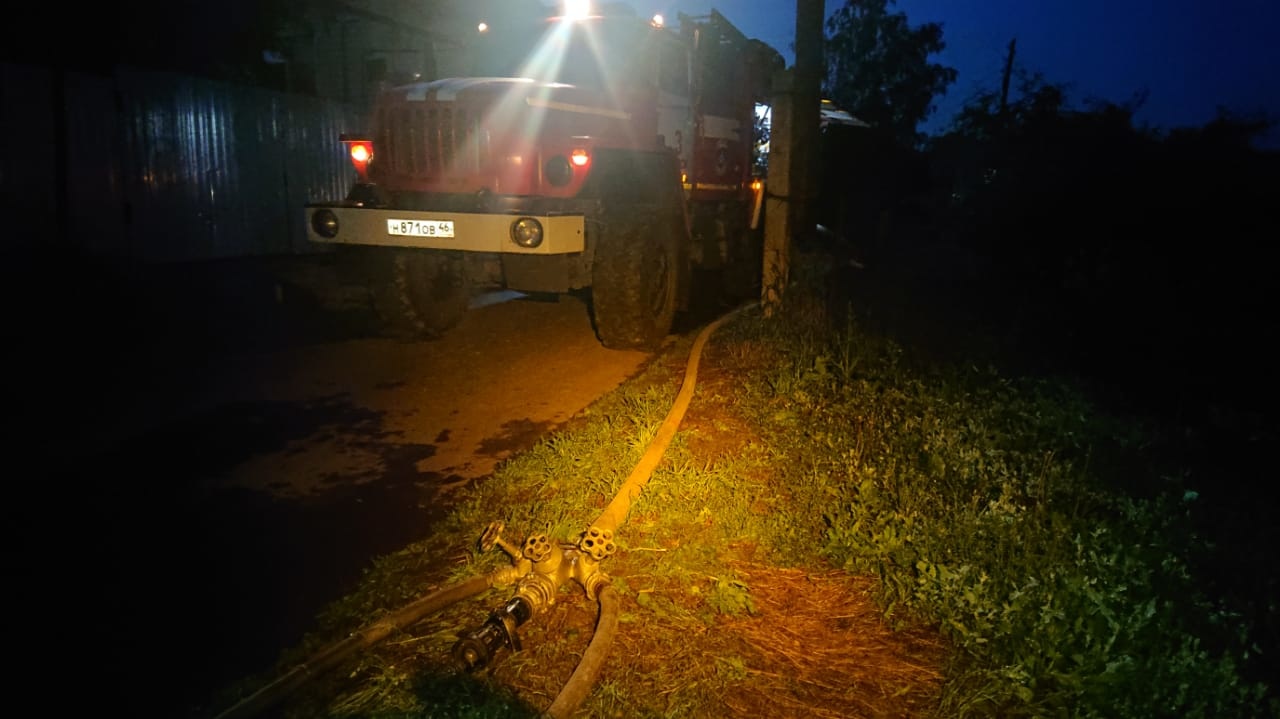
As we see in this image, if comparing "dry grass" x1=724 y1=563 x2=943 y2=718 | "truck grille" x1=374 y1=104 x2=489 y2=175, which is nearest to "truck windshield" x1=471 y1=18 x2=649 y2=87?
"truck grille" x1=374 y1=104 x2=489 y2=175

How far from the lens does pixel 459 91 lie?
6.88m

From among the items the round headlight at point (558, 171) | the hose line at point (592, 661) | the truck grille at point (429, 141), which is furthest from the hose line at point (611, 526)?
Result: the truck grille at point (429, 141)

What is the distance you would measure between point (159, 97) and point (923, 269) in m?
12.8

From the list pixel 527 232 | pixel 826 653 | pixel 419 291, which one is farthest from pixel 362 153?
pixel 826 653

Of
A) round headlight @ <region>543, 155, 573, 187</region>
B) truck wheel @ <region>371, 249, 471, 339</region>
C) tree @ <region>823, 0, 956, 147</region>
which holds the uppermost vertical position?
tree @ <region>823, 0, 956, 147</region>

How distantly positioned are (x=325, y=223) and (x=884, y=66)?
29.0 metres

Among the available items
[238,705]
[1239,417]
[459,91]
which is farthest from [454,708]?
[1239,417]

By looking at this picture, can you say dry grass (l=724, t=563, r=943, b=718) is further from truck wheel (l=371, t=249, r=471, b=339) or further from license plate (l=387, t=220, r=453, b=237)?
truck wheel (l=371, t=249, r=471, b=339)

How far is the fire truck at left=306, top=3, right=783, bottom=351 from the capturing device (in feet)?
21.4

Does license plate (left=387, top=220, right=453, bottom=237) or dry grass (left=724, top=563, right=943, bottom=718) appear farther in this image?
license plate (left=387, top=220, right=453, bottom=237)

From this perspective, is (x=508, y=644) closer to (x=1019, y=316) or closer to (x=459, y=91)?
(x=459, y=91)

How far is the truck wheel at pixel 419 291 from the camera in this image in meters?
7.28

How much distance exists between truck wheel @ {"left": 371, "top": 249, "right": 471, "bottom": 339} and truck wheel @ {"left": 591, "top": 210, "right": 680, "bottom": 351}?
1.34 metres

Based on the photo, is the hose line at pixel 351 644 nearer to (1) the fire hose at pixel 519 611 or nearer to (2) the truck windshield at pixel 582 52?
(1) the fire hose at pixel 519 611
